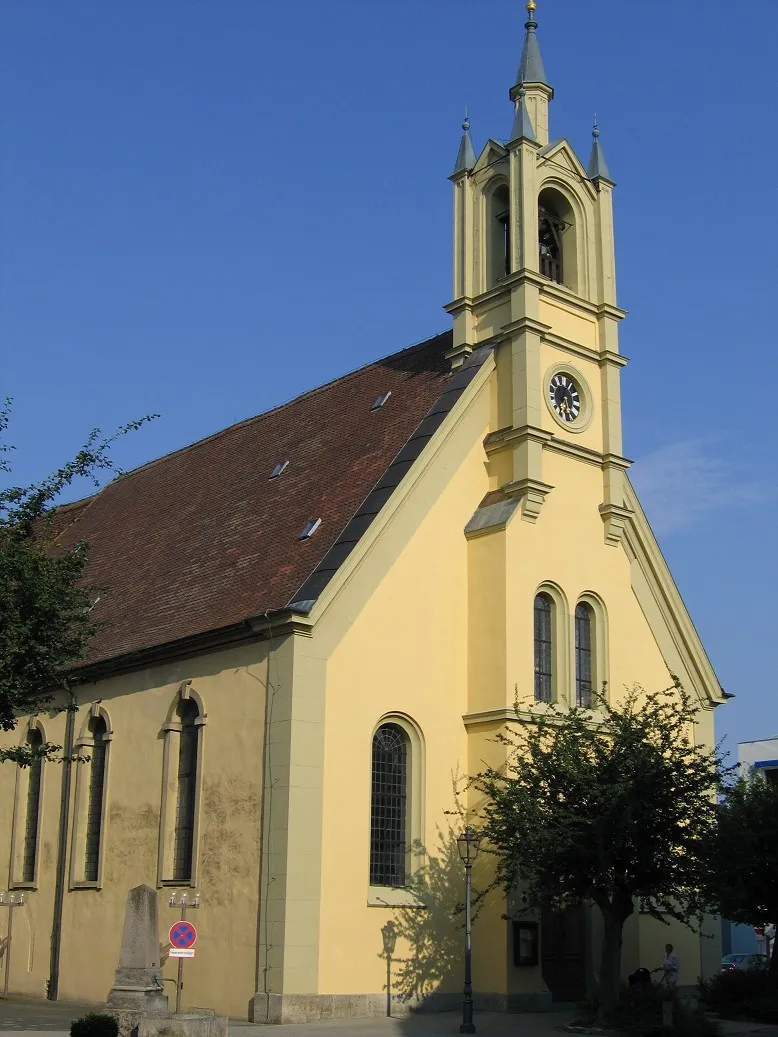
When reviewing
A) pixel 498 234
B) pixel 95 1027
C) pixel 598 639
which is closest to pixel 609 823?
pixel 598 639

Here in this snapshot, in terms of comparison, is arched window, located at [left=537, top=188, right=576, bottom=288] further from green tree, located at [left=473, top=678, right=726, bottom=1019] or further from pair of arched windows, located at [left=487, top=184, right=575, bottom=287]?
green tree, located at [left=473, top=678, right=726, bottom=1019]

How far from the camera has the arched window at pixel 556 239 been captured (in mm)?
31109

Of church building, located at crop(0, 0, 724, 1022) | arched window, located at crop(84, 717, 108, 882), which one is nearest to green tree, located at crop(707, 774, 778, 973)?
church building, located at crop(0, 0, 724, 1022)

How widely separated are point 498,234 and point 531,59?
5.00 meters

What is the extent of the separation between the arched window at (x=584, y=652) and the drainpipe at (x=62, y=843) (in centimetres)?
1087

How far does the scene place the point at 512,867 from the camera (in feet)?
71.9

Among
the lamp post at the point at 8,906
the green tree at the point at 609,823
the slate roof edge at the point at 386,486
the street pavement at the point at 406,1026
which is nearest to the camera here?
the street pavement at the point at 406,1026

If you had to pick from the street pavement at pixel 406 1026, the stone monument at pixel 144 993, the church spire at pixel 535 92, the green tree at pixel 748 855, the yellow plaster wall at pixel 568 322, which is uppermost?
the church spire at pixel 535 92

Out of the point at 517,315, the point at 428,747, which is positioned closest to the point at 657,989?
the point at 428,747

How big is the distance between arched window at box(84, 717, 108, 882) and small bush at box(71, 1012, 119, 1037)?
36.5 feet

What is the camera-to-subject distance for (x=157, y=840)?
86.8 ft

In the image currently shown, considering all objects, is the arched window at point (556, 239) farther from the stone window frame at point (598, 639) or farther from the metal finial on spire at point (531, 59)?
the stone window frame at point (598, 639)

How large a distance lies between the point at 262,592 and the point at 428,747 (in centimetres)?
444

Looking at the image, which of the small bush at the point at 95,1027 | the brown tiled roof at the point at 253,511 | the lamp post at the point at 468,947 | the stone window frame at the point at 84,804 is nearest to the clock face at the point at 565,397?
the brown tiled roof at the point at 253,511
